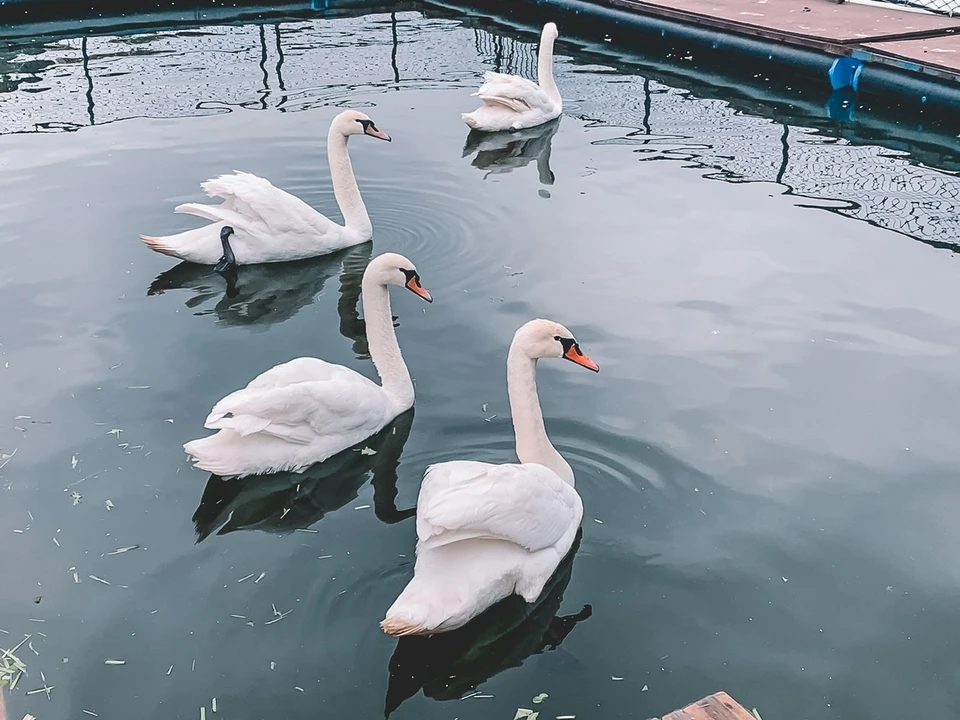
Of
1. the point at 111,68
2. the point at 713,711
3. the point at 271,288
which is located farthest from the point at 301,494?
the point at 111,68

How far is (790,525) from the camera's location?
5258mm

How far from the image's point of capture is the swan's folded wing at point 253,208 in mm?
7957

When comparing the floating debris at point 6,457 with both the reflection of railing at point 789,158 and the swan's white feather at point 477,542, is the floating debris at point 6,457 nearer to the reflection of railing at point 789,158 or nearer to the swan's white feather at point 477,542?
the swan's white feather at point 477,542

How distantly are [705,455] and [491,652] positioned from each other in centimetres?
204

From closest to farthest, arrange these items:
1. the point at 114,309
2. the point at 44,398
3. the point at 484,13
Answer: the point at 44,398 → the point at 114,309 → the point at 484,13

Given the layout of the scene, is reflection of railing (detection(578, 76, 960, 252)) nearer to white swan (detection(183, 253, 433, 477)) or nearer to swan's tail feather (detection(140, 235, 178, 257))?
swan's tail feather (detection(140, 235, 178, 257))

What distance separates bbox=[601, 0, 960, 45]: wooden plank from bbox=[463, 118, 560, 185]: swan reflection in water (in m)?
4.06

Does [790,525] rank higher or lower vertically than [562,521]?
lower

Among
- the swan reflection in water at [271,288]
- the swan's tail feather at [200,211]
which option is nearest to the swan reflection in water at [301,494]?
the swan reflection in water at [271,288]

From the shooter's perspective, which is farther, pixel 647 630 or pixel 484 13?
pixel 484 13

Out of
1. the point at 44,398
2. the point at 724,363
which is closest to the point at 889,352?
the point at 724,363

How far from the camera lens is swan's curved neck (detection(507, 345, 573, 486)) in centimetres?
511

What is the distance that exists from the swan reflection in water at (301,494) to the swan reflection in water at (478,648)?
3.12 feet

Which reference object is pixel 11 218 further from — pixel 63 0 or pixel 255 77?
pixel 63 0
